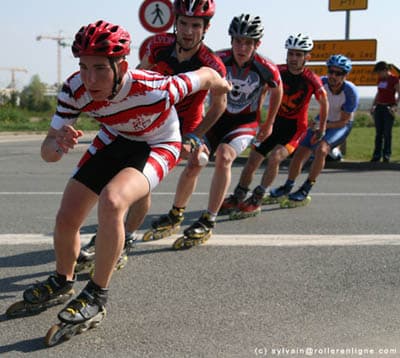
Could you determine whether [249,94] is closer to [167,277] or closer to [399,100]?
[167,277]

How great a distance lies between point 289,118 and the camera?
8.23 m

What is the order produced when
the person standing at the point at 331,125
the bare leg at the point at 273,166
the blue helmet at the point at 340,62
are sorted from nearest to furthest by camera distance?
the bare leg at the point at 273,166 < the person standing at the point at 331,125 < the blue helmet at the point at 340,62

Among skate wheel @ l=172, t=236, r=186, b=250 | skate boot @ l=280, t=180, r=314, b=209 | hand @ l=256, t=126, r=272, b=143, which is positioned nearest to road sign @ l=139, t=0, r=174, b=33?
skate boot @ l=280, t=180, r=314, b=209

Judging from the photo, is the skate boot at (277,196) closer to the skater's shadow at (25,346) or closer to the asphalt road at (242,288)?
the asphalt road at (242,288)

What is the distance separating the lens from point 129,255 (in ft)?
17.4

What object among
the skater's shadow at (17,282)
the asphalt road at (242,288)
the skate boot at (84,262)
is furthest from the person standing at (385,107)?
the skater's shadow at (17,282)

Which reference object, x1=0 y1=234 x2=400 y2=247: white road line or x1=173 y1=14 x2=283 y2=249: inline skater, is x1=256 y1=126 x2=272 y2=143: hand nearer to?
x1=173 y1=14 x2=283 y2=249: inline skater

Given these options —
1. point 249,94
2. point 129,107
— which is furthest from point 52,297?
point 249,94

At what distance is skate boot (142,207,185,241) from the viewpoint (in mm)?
5855

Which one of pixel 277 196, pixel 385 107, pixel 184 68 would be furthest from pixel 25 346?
pixel 385 107

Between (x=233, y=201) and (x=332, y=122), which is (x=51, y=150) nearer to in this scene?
(x=233, y=201)

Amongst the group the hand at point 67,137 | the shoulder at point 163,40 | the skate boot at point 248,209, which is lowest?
the skate boot at point 248,209

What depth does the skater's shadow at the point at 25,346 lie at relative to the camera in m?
3.32

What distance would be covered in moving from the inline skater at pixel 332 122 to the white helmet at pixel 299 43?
0.95 metres
